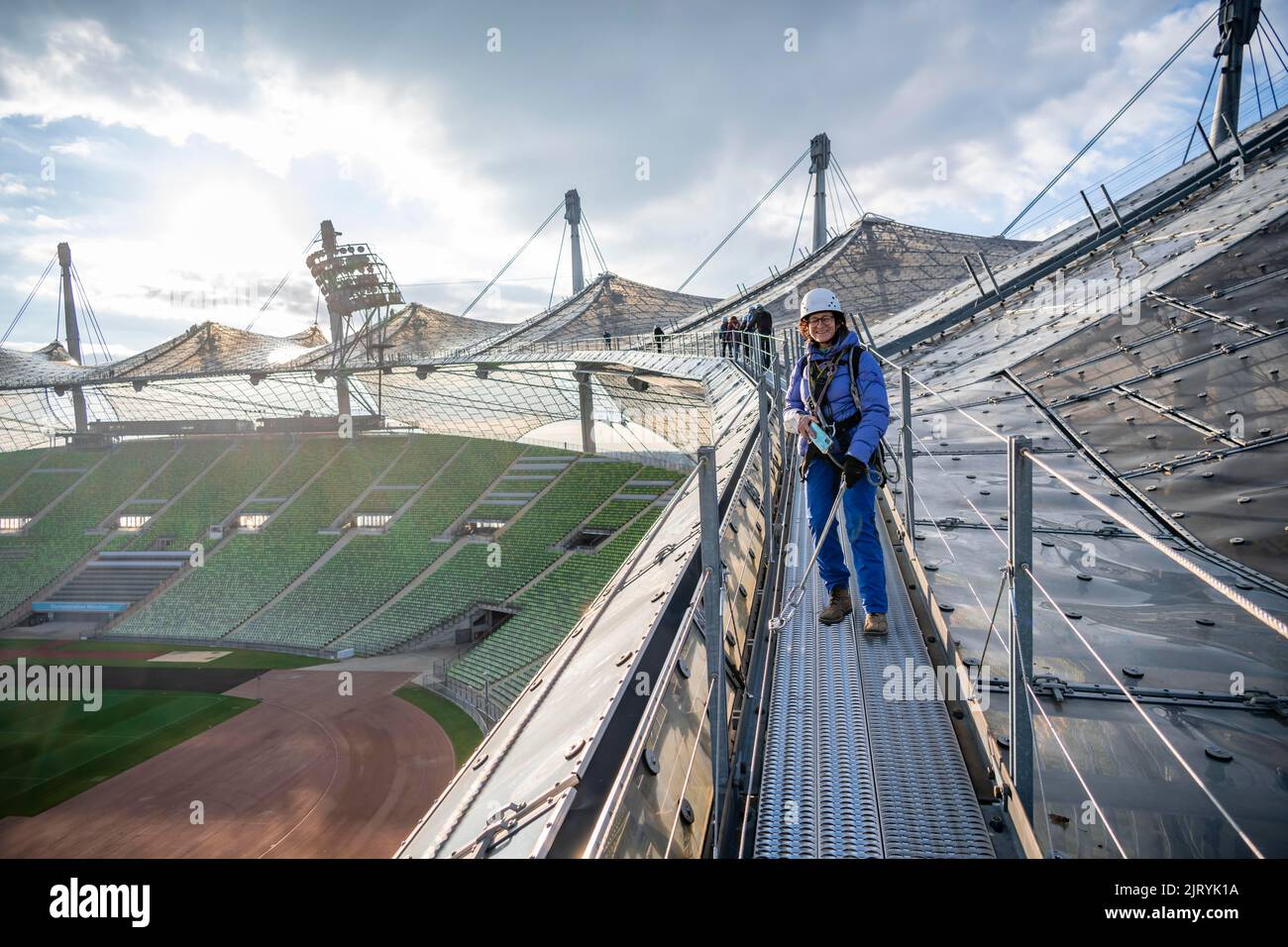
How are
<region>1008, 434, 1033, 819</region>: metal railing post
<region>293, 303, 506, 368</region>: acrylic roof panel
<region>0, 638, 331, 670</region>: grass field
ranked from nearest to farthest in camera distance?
<region>1008, 434, 1033, 819</region>: metal railing post → <region>0, 638, 331, 670</region>: grass field → <region>293, 303, 506, 368</region>: acrylic roof panel

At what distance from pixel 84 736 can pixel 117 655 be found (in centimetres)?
842

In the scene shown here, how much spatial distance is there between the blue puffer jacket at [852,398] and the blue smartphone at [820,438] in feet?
0.31

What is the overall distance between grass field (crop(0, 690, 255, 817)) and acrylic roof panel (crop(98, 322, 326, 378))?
20365mm

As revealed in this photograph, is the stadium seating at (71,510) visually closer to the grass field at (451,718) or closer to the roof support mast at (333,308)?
the roof support mast at (333,308)

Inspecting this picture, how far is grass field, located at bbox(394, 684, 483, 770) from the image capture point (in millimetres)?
17094

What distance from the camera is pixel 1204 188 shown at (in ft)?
33.1

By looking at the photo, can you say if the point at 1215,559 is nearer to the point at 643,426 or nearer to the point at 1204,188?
the point at 1204,188

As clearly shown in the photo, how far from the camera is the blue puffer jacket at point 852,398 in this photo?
260 cm

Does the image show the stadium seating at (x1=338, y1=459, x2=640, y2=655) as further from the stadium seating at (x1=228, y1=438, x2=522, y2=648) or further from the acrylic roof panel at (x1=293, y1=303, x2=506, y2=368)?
the acrylic roof panel at (x1=293, y1=303, x2=506, y2=368)

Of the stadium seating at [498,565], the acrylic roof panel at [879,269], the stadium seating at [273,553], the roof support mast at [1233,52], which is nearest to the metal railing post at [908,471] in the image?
the roof support mast at [1233,52]

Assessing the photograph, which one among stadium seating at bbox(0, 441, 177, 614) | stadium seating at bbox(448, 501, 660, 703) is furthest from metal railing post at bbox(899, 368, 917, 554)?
stadium seating at bbox(0, 441, 177, 614)

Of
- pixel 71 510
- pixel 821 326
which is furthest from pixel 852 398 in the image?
pixel 71 510

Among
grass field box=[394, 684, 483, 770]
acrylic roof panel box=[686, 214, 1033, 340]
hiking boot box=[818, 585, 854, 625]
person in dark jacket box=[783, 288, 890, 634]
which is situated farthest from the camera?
acrylic roof panel box=[686, 214, 1033, 340]
